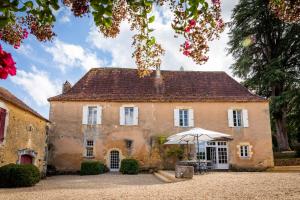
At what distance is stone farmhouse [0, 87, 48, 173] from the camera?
11.3 metres

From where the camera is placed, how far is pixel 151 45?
3.61 metres

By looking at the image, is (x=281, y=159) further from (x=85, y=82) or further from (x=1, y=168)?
(x=1, y=168)

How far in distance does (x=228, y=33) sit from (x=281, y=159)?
447 inches

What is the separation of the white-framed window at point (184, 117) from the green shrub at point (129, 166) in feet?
12.7

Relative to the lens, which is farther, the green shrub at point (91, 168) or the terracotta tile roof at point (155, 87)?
the terracotta tile roof at point (155, 87)

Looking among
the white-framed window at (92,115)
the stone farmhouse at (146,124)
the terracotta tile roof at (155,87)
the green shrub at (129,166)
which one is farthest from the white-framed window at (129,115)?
the green shrub at (129,166)

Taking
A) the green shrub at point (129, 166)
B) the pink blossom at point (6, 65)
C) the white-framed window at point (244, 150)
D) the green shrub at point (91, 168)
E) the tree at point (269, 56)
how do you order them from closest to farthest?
the pink blossom at point (6, 65), the green shrub at point (91, 168), the green shrub at point (129, 166), the white-framed window at point (244, 150), the tree at point (269, 56)

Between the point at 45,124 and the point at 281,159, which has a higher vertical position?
the point at 45,124

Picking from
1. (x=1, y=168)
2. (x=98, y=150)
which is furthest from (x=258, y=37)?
(x=1, y=168)

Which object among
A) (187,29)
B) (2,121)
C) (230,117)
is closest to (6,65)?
(187,29)

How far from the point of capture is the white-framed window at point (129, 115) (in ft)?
61.0

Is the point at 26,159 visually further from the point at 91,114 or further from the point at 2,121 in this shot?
the point at 91,114

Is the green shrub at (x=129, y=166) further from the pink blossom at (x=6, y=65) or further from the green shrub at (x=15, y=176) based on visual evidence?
the pink blossom at (x=6, y=65)

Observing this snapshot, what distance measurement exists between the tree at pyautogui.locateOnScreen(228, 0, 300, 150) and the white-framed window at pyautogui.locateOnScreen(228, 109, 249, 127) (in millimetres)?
3203
